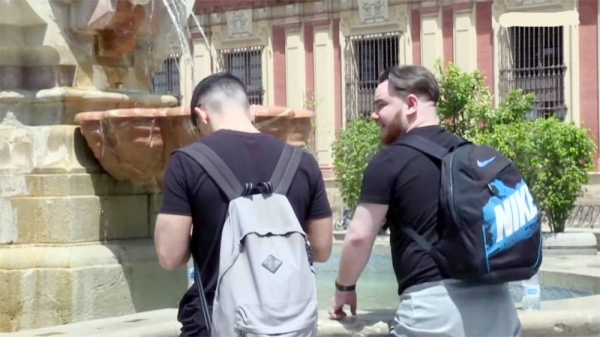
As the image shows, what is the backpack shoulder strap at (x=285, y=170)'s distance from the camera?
3.45 meters

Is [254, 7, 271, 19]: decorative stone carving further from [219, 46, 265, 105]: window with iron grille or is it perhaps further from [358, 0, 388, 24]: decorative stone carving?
[358, 0, 388, 24]: decorative stone carving

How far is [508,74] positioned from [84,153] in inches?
888

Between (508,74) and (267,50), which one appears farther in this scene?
(267,50)

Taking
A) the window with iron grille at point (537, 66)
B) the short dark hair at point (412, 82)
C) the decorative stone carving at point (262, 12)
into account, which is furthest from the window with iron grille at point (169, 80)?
the short dark hair at point (412, 82)

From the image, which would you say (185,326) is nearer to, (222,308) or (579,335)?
(222,308)

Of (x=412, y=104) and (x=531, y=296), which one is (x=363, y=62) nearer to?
(x=531, y=296)

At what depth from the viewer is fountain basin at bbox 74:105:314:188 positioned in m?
6.19

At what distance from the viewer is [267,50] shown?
32250 mm

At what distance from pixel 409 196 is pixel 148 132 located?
2.96 metres

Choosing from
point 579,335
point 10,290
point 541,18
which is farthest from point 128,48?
point 541,18

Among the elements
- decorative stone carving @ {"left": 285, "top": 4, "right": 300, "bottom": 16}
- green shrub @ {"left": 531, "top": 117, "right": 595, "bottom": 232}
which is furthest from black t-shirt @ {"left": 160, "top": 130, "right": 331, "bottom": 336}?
decorative stone carving @ {"left": 285, "top": 4, "right": 300, "bottom": 16}

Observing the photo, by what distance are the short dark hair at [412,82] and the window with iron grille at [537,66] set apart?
24.4 metres

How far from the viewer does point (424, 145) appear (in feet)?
11.9

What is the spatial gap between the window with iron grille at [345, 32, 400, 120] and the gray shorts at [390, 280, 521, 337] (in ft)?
88.2
